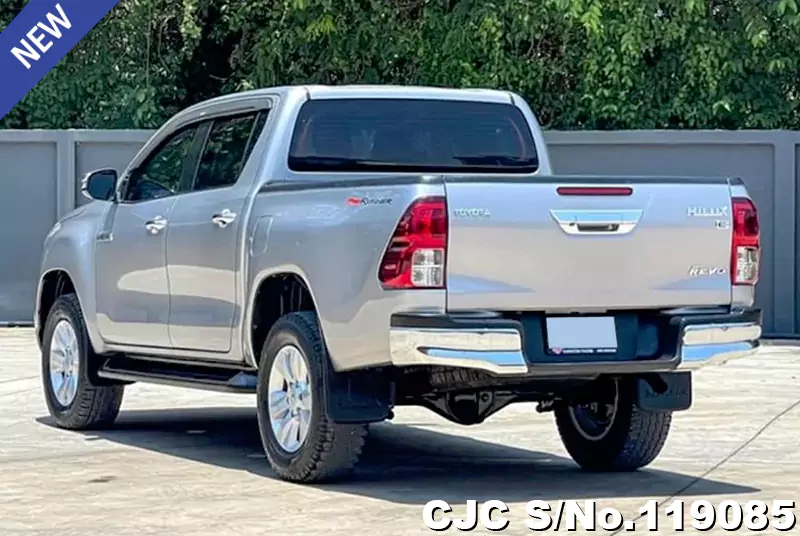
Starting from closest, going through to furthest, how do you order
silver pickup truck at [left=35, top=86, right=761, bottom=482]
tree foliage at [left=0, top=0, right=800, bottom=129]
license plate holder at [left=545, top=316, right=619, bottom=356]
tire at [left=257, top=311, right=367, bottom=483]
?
silver pickup truck at [left=35, top=86, right=761, bottom=482]
license plate holder at [left=545, top=316, right=619, bottom=356]
tire at [left=257, top=311, right=367, bottom=483]
tree foliage at [left=0, top=0, right=800, bottom=129]

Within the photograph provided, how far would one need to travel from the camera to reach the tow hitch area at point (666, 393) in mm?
8352

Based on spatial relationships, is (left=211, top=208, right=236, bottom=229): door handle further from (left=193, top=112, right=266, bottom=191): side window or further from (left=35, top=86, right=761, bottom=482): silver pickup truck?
(left=193, top=112, right=266, bottom=191): side window

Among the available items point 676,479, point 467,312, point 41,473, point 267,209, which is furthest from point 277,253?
point 676,479

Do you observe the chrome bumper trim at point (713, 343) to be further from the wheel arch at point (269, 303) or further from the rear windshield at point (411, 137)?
the rear windshield at point (411, 137)

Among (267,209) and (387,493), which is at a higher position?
(267,209)

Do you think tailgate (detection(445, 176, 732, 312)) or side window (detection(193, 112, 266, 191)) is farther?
side window (detection(193, 112, 266, 191))

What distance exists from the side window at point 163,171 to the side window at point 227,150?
29 centimetres

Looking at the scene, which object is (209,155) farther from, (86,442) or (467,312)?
(467,312)

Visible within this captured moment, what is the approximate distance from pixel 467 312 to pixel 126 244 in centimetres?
307

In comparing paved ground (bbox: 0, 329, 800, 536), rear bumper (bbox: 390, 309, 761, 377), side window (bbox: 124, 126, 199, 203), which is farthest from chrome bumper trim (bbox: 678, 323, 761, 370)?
side window (bbox: 124, 126, 199, 203)

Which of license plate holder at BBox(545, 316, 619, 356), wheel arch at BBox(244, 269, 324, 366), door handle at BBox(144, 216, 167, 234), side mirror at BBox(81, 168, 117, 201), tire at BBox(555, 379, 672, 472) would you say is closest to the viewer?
license plate holder at BBox(545, 316, 619, 356)

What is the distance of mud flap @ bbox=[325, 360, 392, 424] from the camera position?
26.0ft

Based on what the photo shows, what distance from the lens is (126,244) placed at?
1002 cm

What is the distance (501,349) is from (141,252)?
120 inches
